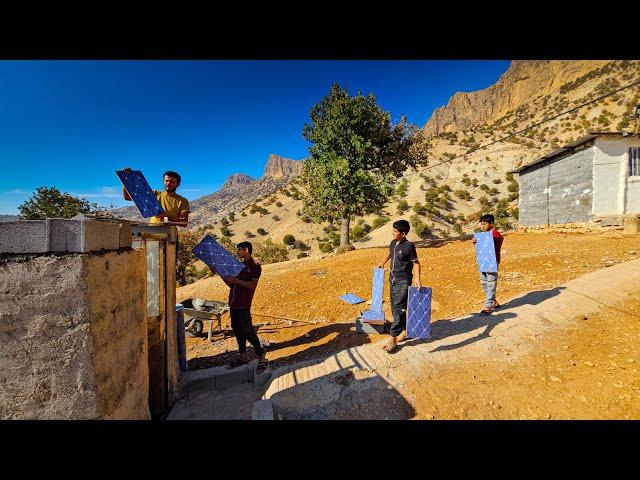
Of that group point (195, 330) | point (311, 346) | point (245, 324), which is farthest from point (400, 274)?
point (195, 330)

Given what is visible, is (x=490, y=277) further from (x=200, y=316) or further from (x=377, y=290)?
(x=200, y=316)

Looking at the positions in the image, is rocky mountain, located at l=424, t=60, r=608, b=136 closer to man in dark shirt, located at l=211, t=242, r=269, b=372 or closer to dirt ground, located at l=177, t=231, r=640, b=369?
dirt ground, located at l=177, t=231, r=640, b=369

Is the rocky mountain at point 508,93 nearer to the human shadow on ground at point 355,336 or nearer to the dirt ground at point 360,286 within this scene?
the dirt ground at point 360,286

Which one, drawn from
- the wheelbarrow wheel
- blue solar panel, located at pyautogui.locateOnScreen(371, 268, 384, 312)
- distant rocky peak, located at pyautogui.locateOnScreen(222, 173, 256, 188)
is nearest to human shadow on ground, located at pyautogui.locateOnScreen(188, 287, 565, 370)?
blue solar panel, located at pyautogui.locateOnScreen(371, 268, 384, 312)

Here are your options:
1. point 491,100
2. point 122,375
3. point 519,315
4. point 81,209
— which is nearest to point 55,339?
point 122,375

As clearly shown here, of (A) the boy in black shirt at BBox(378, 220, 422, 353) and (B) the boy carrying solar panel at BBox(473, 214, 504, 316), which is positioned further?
(B) the boy carrying solar panel at BBox(473, 214, 504, 316)

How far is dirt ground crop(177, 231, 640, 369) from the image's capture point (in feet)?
21.8

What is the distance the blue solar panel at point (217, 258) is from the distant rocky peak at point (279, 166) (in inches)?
5014

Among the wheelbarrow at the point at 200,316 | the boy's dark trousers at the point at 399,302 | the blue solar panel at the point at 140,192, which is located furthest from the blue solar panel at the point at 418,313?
the wheelbarrow at the point at 200,316

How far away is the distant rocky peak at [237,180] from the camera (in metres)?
145

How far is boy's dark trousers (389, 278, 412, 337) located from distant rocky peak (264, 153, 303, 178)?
419 ft

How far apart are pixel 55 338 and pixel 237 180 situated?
502ft

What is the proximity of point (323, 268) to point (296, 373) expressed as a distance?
353 inches
